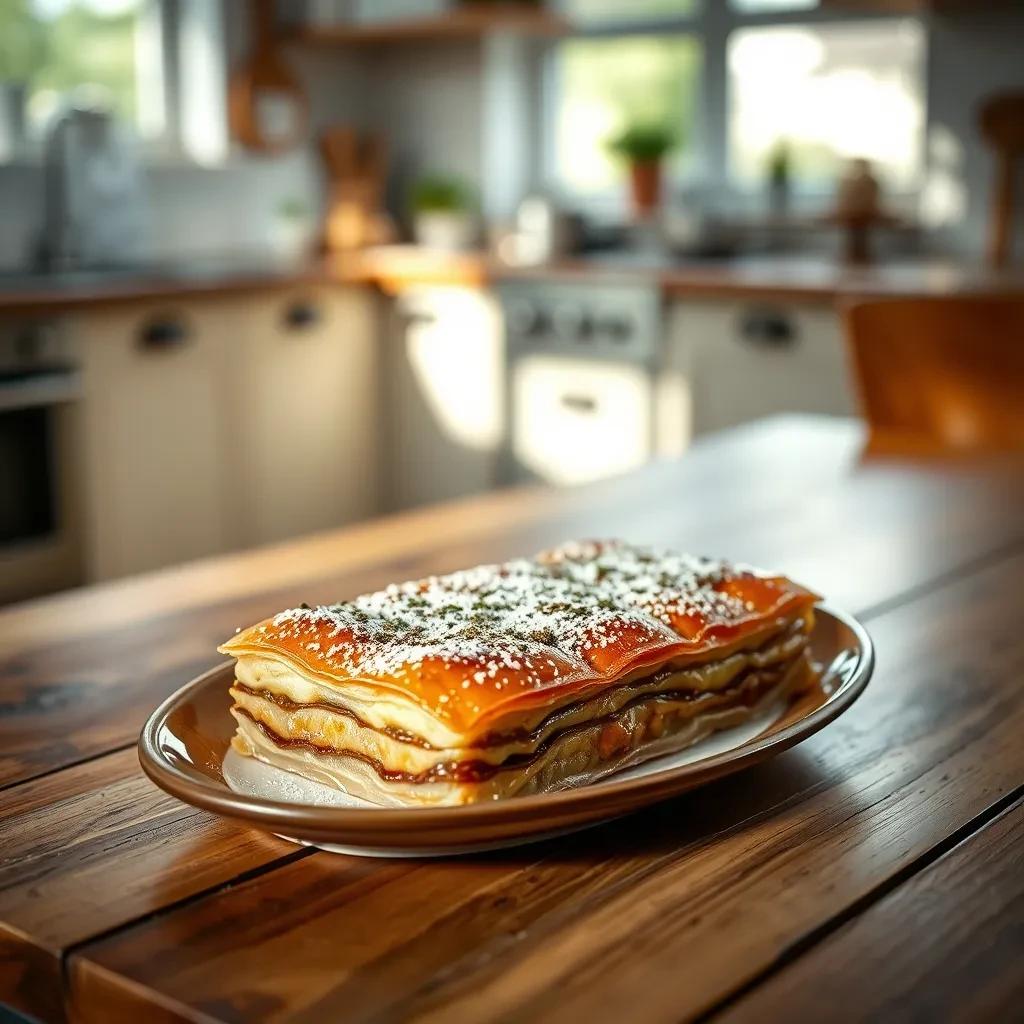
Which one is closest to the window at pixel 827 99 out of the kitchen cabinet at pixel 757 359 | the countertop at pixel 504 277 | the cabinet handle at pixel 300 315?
the countertop at pixel 504 277

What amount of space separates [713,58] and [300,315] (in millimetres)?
1396

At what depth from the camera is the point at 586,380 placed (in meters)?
3.52

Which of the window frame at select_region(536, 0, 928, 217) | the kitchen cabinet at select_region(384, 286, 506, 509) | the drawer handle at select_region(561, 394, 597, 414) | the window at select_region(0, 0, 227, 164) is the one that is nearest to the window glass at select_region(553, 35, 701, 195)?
the window frame at select_region(536, 0, 928, 217)

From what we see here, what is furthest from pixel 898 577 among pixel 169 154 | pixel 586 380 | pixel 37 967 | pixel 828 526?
pixel 169 154

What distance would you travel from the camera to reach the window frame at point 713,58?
3869 mm

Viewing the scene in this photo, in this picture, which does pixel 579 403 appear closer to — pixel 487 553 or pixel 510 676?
pixel 487 553

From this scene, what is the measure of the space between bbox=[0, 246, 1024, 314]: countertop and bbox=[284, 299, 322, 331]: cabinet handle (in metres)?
0.07

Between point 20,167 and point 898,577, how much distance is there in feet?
9.65

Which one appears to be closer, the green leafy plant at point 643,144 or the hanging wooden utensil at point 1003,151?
the hanging wooden utensil at point 1003,151

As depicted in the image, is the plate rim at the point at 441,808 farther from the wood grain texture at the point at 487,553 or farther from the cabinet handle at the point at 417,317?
the cabinet handle at the point at 417,317

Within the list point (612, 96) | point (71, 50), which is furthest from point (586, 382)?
point (71, 50)

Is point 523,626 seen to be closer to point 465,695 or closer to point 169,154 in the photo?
point 465,695

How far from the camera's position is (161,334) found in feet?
10.4

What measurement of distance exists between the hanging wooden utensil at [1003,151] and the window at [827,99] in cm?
22
